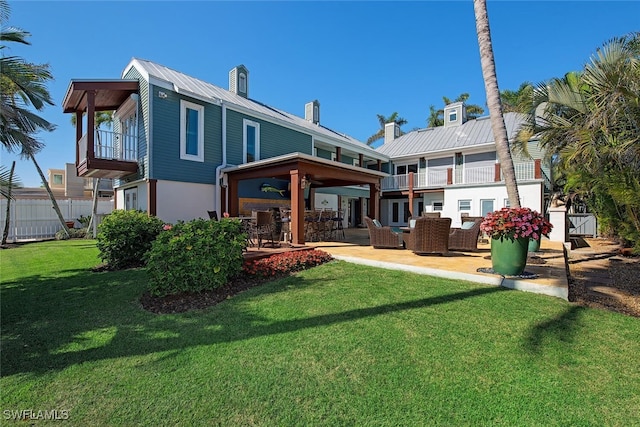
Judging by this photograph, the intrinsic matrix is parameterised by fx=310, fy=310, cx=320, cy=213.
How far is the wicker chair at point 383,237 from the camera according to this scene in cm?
877

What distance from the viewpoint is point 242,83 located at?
51.7 feet

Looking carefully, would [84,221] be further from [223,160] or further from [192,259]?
[192,259]

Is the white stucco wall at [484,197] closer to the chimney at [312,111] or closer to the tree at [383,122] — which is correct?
the chimney at [312,111]

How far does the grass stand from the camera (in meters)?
2.33

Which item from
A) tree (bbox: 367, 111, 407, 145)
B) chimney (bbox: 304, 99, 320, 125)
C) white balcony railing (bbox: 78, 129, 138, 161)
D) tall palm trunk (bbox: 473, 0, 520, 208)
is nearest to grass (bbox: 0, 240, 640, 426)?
tall palm trunk (bbox: 473, 0, 520, 208)

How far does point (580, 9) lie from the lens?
8.80 m

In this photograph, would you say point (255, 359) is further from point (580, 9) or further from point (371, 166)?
point (371, 166)

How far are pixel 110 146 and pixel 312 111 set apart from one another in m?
12.2

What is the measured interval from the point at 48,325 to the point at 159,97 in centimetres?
853

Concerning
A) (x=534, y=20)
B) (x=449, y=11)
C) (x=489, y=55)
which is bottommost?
(x=489, y=55)

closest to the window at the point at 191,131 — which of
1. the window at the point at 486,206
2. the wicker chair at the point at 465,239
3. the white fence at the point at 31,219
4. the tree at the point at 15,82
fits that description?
the tree at the point at 15,82

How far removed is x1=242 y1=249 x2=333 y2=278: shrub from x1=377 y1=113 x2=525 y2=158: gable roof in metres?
15.9

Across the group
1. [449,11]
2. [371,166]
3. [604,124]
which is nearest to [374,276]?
[604,124]

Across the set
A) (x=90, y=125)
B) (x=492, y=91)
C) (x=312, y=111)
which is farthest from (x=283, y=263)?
(x=312, y=111)
